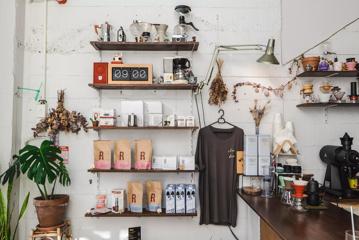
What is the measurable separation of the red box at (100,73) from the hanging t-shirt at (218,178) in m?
1.06

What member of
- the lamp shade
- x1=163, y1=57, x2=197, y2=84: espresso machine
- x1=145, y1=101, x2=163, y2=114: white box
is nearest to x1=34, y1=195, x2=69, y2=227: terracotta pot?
x1=145, y1=101, x2=163, y2=114: white box

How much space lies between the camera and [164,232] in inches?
114

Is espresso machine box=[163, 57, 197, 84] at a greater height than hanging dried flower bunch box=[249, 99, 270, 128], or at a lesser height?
greater

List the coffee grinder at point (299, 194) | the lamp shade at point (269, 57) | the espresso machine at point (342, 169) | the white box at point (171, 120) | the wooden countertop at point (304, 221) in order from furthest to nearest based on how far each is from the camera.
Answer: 1. the white box at point (171, 120)
2. the lamp shade at point (269, 57)
3. the espresso machine at point (342, 169)
4. the coffee grinder at point (299, 194)
5. the wooden countertop at point (304, 221)

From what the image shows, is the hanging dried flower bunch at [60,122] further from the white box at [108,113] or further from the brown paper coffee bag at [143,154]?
the brown paper coffee bag at [143,154]

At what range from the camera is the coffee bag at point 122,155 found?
2.73 metres

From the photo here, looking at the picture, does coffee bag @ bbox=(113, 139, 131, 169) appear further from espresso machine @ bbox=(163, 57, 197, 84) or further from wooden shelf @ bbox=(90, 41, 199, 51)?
wooden shelf @ bbox=(90, 41, 199, 51)

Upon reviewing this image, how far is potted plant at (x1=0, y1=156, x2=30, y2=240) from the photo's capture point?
2604mm

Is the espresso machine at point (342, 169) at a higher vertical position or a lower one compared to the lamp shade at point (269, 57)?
lower

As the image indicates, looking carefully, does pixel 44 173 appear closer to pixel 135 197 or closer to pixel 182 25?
pixel 135 197

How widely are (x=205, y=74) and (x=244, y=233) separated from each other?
160 centimetres

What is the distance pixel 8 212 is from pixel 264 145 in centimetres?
243

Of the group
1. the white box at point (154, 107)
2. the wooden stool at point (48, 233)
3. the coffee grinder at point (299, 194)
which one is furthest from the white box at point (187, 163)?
the wooden stool at point (48, 233)

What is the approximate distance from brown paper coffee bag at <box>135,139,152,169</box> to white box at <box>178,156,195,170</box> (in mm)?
284
